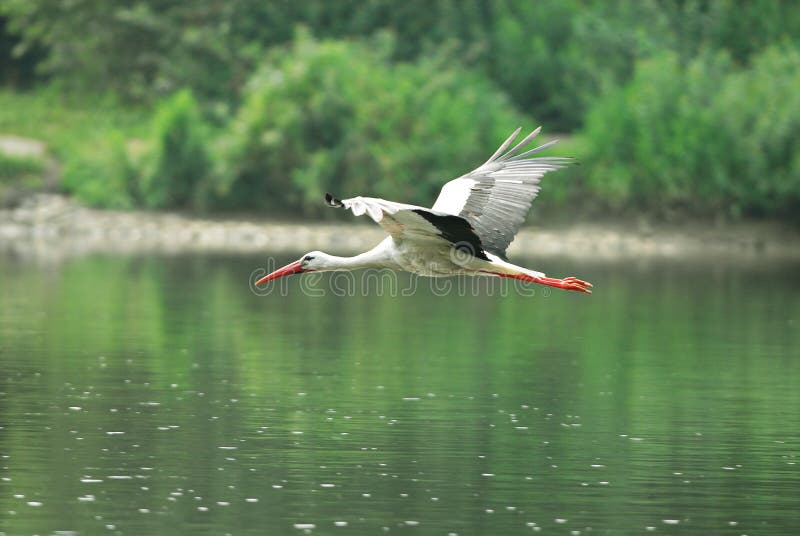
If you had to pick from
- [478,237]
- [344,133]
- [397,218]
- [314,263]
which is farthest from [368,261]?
[344,133]

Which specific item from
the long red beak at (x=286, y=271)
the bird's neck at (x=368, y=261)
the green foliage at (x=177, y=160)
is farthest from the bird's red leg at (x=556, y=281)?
the green foliage at (x=177, y=160)

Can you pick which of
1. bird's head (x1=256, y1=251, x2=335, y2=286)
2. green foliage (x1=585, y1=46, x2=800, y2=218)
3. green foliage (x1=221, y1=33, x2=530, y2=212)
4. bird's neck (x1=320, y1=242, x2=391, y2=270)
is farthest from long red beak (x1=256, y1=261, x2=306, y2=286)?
green foliage (x1=585, y1=46, x2=800, y2=218)

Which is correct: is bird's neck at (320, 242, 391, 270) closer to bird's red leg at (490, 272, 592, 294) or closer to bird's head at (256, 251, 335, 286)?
bird's head at (256, 251, 335, 286)

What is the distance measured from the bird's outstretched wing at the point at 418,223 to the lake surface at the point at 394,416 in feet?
6.13

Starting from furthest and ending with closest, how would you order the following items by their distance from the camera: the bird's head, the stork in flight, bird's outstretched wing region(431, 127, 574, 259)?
the bird's head < bird's outstretched wing region(431, 127, 574, 259) < the stork in flight

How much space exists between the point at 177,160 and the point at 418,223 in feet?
106

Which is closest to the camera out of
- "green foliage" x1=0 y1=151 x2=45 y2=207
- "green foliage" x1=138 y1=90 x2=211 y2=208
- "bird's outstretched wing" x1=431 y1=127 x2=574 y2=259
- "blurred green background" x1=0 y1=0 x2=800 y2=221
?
"bird's outstretched wing" x1=431 y1=127 x2=574 y2=259

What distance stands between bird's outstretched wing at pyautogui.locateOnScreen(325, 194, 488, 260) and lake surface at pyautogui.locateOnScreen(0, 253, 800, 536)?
187 centimetres

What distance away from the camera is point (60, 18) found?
182 feet

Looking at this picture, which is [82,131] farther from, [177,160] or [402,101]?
[402,101]

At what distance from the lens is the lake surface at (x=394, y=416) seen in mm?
12305

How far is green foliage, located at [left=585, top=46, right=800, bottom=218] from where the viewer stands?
43.0 metres

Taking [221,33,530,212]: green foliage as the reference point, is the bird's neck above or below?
below

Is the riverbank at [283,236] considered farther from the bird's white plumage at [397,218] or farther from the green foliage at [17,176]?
the bird's white plumage at [397,218]
